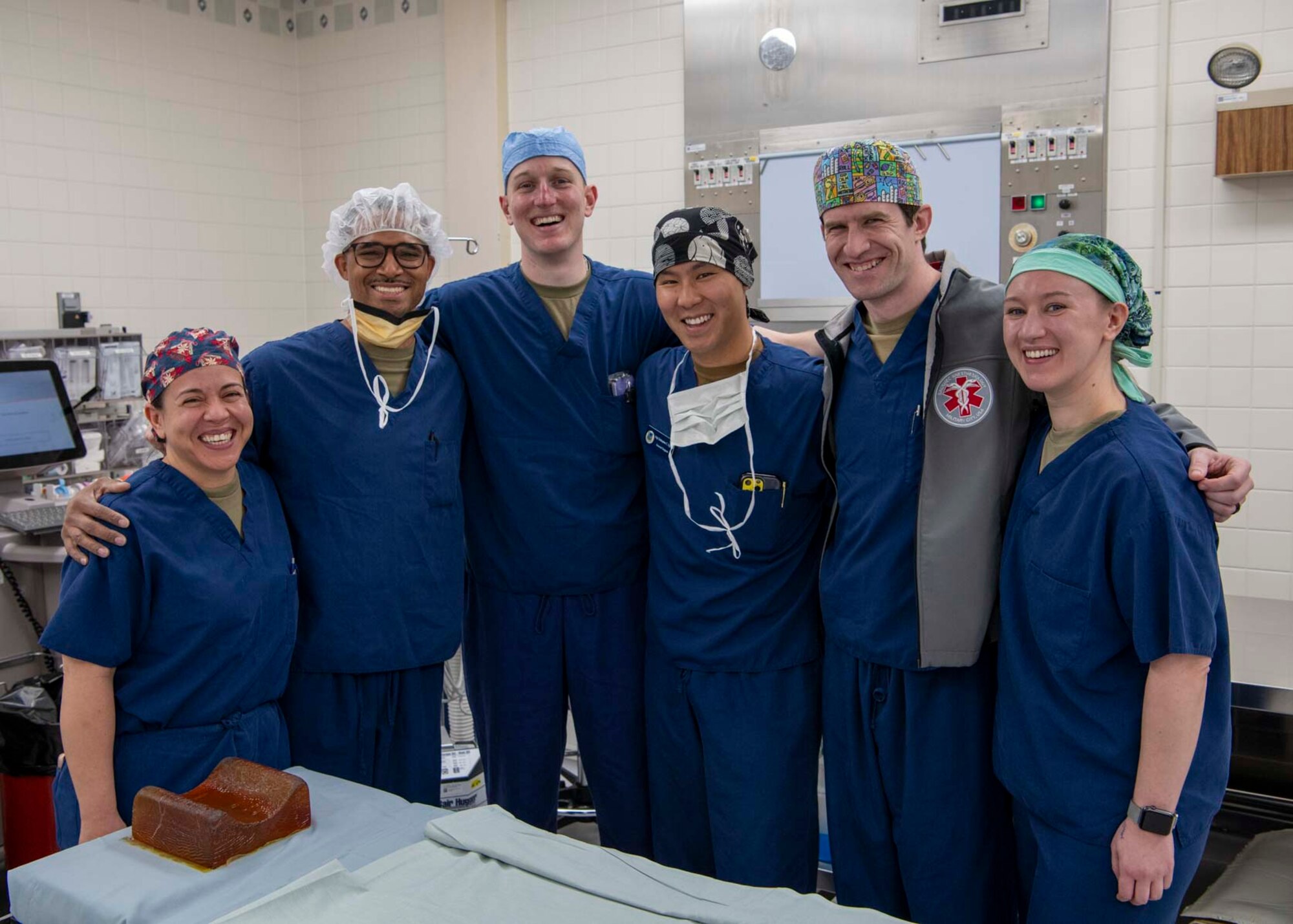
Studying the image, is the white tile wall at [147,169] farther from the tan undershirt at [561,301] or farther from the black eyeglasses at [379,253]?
the tan undershirt at [561,301]

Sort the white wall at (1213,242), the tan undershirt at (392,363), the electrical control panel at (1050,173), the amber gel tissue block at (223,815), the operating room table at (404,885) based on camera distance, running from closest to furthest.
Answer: the operating room table at (404,885), the amber gel tissue block at (223,815), the tan undershirt at (392,363), the white wall at (1213,242), the electrical control panel at (1050,173)

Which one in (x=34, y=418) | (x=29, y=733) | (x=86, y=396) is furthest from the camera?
(x=86, y=396)

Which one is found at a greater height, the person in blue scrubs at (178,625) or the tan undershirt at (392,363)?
the tan undershirt at (392,363)

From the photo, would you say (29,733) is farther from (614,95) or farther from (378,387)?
(614,95)

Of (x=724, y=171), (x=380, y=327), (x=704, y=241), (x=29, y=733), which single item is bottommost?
(x=29, y=733)

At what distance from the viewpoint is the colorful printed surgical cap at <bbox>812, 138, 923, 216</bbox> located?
1.90 m

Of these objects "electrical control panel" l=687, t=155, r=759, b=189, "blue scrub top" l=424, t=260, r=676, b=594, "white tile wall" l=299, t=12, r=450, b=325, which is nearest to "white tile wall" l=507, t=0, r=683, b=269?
"electrical control panel" l=687, t=155, r=759, b=189

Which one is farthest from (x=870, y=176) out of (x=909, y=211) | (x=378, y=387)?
(x=378, y=387)

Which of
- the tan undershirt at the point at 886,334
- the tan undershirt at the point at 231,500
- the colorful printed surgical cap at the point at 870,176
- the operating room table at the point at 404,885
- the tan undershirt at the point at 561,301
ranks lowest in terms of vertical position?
the operating room table at the point at 404,885

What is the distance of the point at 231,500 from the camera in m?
1.92

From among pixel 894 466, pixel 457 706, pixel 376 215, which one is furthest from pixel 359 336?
pixel 457 706

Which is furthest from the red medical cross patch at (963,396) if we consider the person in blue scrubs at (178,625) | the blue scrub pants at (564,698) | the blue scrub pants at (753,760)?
the person in blue scrubs at (178,625)

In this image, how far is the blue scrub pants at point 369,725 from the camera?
83.1 inches

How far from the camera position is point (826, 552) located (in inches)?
79.0
